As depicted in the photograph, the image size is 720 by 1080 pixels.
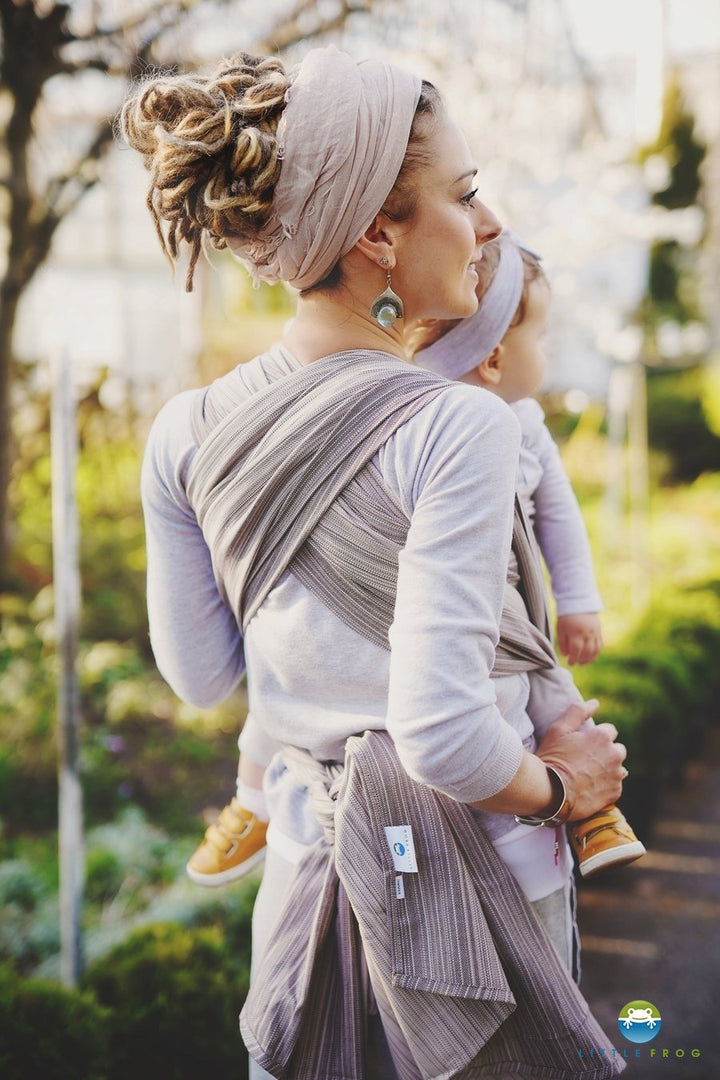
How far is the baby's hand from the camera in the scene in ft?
5.45

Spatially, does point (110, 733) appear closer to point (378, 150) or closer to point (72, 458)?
point (72, 458)

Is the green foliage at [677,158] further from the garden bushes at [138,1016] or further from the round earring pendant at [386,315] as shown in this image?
the round earring pendant at [386,315]

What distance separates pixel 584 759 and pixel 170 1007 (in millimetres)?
1246

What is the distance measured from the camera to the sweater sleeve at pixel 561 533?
1574mm

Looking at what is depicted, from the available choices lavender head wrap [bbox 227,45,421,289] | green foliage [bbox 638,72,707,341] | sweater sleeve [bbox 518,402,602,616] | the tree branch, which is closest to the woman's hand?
sweater sleeve [bbox 518,402,602,616]

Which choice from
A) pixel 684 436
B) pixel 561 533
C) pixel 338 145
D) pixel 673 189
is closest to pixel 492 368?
pixel 561 533

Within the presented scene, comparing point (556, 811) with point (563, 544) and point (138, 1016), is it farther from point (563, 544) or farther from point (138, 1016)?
point (138, 1016)

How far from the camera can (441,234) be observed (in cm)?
108

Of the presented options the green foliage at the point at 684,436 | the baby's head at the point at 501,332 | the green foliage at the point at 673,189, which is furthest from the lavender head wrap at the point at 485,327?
the green foliage at the point at 673,189

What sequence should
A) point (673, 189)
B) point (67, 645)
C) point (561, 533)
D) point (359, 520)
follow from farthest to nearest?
point (673, 189), point (67, 645), point (561, 533), point (359, 520)

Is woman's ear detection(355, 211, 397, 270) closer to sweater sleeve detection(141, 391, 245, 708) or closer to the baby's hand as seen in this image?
sweater sleeve detection(141, 391, 245, 708)

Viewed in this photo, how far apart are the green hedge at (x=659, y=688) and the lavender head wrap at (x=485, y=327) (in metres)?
2.20

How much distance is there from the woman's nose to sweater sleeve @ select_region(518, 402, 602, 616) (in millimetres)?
440

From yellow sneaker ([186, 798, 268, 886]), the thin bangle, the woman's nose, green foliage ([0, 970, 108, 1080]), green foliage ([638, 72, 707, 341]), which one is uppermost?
the woman's nose
